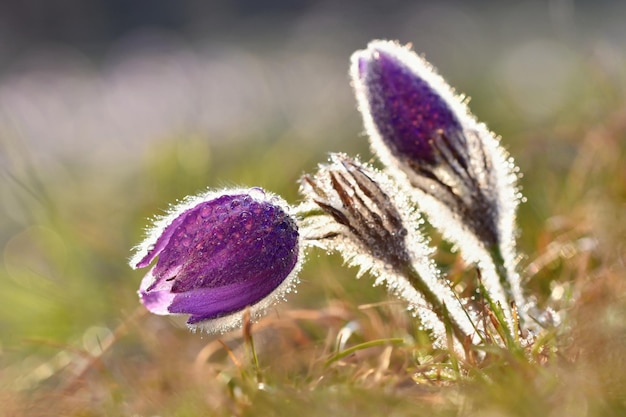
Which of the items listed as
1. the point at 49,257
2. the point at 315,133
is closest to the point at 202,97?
the point at 315,133

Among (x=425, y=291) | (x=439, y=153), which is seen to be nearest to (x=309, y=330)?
(x=425, y=291)

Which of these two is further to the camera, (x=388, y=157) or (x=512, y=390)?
(x=388, y=157)

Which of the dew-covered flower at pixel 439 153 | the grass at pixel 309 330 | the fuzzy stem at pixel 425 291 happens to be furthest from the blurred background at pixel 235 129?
the fuzzy stem at pixel 425 291

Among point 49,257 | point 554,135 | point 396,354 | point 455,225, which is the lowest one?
point 396,354

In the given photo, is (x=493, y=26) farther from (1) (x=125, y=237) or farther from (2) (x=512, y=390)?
(2) (x=512, y=390)

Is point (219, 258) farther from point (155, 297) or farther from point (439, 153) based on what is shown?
point (439, 153)

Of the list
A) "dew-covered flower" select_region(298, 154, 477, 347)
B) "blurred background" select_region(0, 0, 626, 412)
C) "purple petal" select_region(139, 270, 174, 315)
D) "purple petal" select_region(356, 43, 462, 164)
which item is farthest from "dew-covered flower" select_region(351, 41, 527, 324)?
"purple petal" select_region(139, 270, 174, 315)

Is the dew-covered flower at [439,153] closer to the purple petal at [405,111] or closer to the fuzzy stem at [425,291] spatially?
the purple petal at [405,111]
